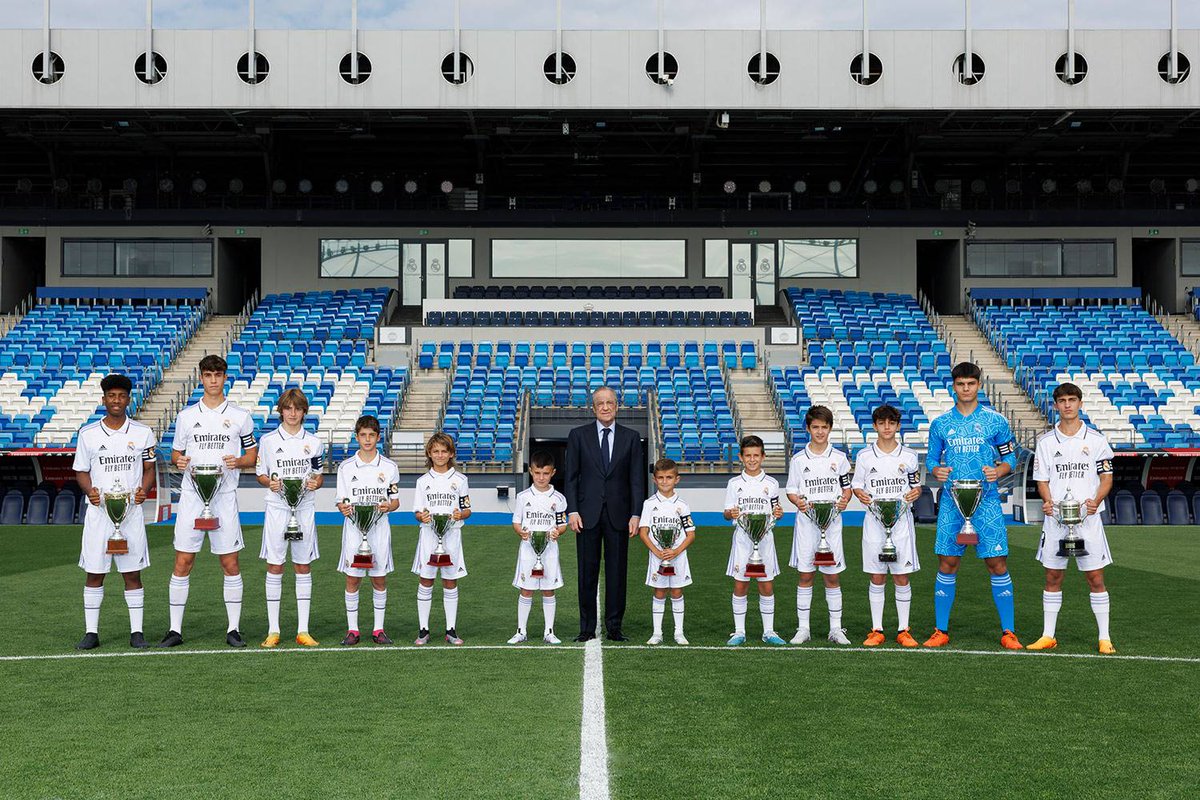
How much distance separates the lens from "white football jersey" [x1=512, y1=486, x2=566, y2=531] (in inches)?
378

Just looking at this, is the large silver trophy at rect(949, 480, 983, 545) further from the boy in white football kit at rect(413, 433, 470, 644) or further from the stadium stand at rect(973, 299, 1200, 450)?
the stadium stand at rect(973, 299, 1200, 450)

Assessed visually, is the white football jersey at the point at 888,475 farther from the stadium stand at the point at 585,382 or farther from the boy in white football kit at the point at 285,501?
the stadium stand at the point at 585,382

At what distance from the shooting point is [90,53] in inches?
1271

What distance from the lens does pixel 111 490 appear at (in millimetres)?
9383

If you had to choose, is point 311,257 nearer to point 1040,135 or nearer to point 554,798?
point 1040,135

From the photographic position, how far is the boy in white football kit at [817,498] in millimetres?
9516

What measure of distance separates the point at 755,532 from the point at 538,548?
1675 mm

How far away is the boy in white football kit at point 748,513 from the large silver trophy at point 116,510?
4.55 m

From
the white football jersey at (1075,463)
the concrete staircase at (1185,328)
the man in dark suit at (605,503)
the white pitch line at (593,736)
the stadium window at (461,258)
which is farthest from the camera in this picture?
the stadium window at (461,258)

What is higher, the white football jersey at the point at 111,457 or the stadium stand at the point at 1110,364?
the stadium stand at the point at 1110,364

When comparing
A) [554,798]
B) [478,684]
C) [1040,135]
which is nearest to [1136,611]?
[478,684]

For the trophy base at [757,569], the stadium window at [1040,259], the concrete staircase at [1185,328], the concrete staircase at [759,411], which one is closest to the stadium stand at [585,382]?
the concrete staircase at [759,411]

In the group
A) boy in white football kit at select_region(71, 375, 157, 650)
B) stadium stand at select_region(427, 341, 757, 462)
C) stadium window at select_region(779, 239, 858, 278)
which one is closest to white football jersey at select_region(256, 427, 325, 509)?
boy in white football kit at select_region(71, 375, 157, 650)

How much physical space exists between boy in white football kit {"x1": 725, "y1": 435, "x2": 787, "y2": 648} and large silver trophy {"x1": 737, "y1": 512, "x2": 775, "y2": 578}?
0.02 meters
